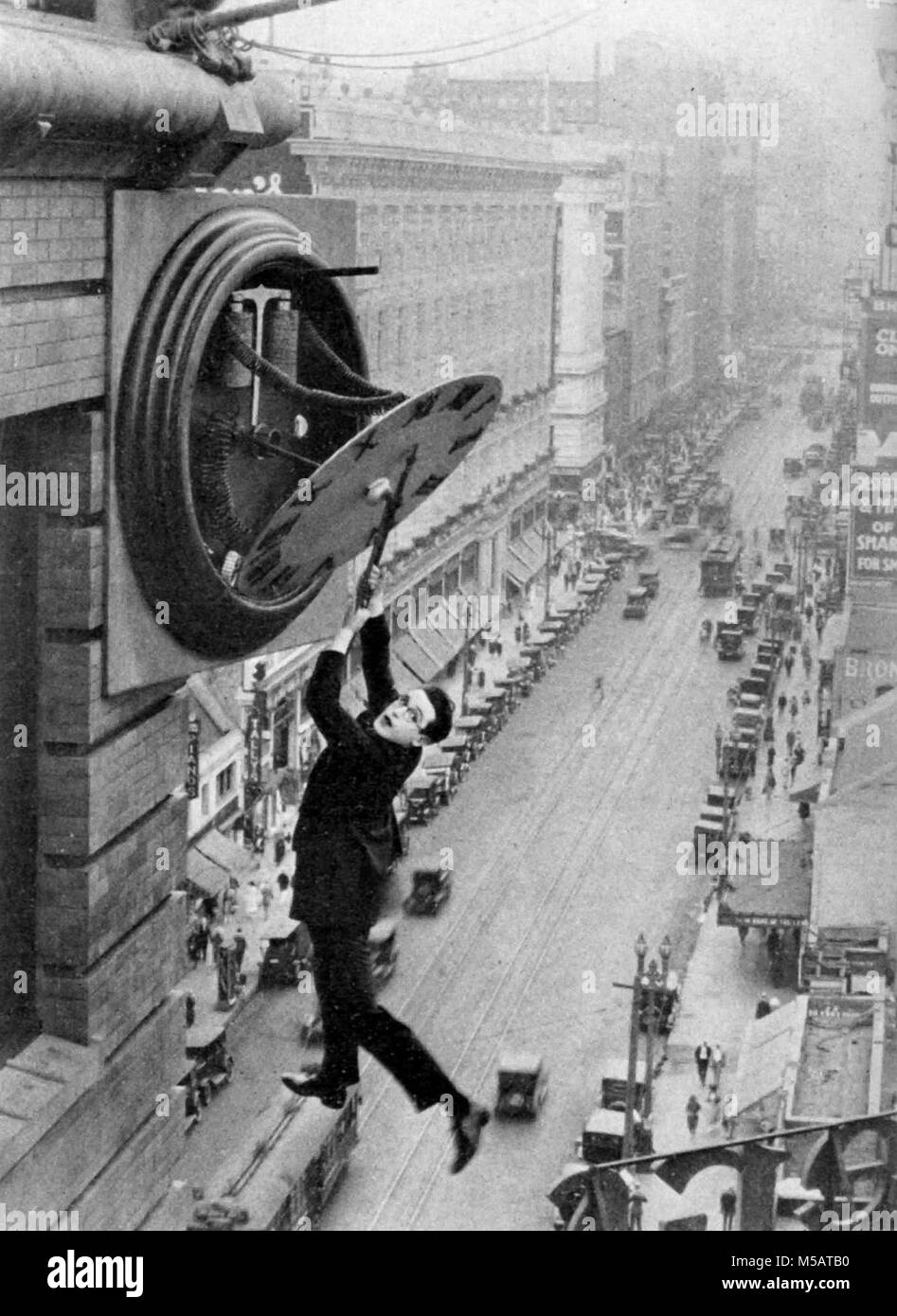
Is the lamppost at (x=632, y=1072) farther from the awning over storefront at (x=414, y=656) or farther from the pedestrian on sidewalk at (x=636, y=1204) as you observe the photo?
the pedestrian on sidewalk at (x=636, y=1204)

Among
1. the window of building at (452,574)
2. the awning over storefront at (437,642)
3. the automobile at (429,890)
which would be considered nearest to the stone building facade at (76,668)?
the awning over storefront at (437,642)

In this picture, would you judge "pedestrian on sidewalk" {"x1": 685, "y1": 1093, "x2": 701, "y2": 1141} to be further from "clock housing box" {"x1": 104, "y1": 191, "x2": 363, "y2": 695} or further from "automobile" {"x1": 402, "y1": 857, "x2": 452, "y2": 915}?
"clock housing box" {"x1": 104, "y1": 191, "x2": 363, "y2": 695}

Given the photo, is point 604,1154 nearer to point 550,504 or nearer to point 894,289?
point 550,504

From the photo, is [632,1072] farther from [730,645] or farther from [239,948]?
[730,645]

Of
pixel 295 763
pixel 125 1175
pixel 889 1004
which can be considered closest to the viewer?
pixel 125 1175

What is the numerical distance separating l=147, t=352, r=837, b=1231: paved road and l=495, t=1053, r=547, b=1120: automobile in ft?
0.37

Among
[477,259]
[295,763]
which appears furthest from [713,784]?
[477,259]

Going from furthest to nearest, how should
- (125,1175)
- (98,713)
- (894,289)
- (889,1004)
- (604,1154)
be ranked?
(894,289)
(889,1004)
(604,1154)
(125,1175)
(98,713)

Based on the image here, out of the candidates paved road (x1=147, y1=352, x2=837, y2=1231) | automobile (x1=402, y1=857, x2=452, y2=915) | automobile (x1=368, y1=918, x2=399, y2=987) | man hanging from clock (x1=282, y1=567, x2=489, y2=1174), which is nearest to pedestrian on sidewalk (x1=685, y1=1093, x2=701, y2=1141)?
paved road (x1=147, y1=352, x2=837, y2=1231)

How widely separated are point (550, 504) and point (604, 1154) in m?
3.82

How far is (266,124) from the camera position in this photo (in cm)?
559

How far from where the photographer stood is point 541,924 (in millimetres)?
13867

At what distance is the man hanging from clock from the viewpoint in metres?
4.45

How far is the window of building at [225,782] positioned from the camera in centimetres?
1563
